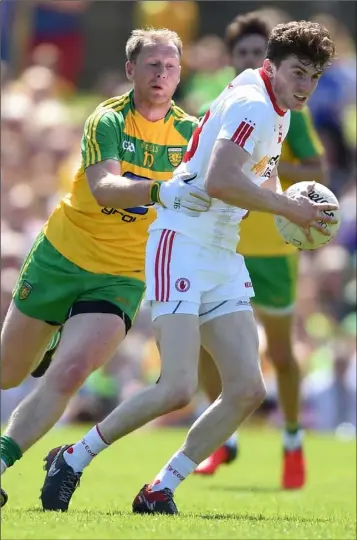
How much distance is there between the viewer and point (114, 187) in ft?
24.0

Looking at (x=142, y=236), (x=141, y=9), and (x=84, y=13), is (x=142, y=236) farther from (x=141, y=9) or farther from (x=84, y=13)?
(x=84, y=13)

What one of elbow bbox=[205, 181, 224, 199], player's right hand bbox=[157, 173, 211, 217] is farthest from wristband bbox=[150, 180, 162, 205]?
elbow bbox=[205, 181, 224, 199]

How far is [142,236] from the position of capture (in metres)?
8.11

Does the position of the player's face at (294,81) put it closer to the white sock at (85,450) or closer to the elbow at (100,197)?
the elbow at (100,197)

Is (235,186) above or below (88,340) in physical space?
above

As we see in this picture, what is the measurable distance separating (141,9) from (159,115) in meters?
12.6

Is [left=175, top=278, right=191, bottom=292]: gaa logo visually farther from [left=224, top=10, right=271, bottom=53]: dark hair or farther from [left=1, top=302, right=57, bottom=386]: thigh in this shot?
[left=224, top=10, right=271, bottom=53]: dark hair

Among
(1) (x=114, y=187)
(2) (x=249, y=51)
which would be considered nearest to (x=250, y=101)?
(1) (x=114, y=187)

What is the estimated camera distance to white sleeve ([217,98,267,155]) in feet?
22.7

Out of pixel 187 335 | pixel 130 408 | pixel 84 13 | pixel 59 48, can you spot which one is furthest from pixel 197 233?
pixel 84 13

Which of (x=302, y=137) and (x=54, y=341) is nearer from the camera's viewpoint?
(x=54, y=341)

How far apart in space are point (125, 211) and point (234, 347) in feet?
4.06

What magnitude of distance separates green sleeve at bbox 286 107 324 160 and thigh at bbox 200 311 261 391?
313cm

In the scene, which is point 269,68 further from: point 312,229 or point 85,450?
point 85,450
